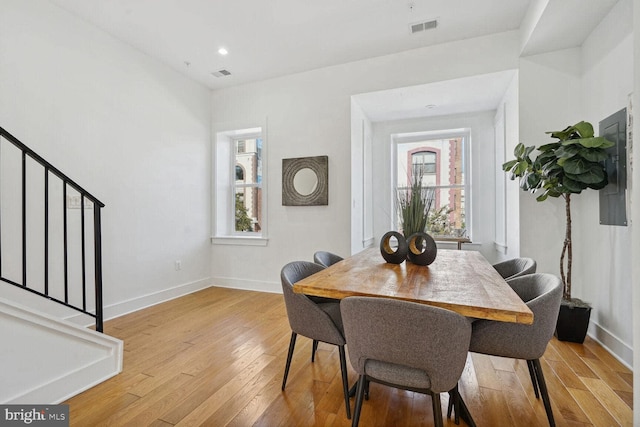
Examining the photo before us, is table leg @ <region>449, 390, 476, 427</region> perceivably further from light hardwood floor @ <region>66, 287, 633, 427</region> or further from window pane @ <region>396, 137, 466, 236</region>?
window pane @ <region>396, 137, 466, 236</region>

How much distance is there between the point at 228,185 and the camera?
16.4 feet

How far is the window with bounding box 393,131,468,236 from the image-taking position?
4.81m

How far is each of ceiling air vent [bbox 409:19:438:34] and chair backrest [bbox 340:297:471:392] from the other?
3.05 meters

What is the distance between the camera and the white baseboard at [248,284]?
14.3ft

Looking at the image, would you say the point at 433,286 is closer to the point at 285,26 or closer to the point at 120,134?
the point at 285,26

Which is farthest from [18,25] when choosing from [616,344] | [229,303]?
[616,344]

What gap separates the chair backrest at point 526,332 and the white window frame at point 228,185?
3264 mm

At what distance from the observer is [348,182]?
13.1ft

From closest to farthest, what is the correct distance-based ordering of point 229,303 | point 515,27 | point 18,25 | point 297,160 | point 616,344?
point 616,344, point 18,25, point 515,27, point 229,303, point 297,160

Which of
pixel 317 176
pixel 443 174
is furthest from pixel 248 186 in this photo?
pixel 443 174

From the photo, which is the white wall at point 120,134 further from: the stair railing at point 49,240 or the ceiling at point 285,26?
the ceiling at point 285,26

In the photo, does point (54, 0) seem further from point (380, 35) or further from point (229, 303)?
point (229, 303)

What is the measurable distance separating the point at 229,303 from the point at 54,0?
11.3ft

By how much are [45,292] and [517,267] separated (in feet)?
12.0
